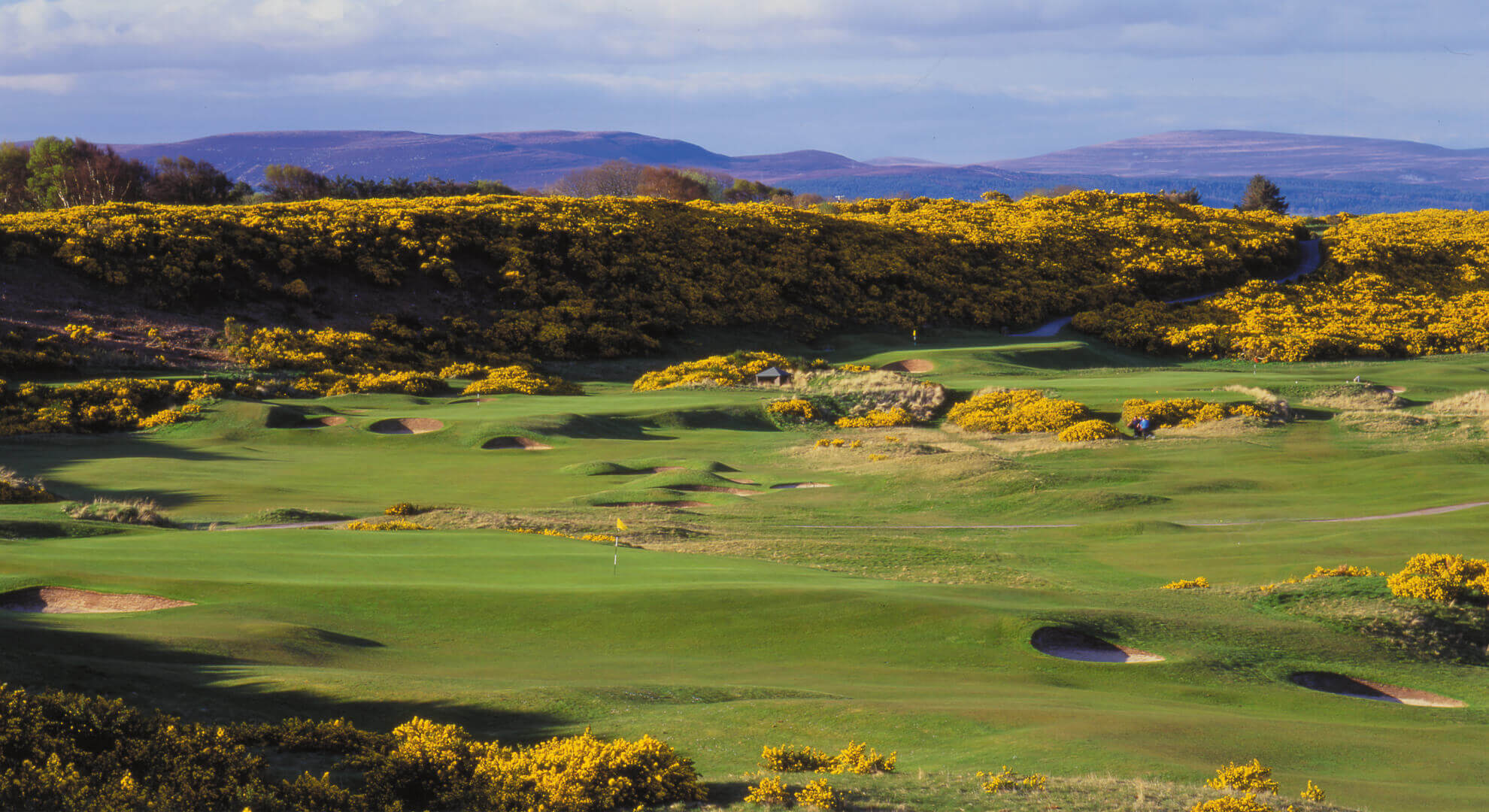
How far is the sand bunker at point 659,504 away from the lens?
87.4 feet

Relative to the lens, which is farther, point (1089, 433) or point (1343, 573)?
point (1089, 433)

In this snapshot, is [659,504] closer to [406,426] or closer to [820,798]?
[406,426]

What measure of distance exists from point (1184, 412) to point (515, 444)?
2058cm

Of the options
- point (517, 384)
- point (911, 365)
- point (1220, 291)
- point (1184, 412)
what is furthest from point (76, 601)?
point (1220, 291)

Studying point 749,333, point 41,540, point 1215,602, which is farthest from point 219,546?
point 749,333

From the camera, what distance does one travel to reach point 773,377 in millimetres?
48750

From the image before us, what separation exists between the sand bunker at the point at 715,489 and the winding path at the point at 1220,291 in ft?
129

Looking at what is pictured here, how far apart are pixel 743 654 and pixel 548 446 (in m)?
22.0

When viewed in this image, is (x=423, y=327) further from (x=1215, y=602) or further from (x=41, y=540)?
(x=1215, y=602)

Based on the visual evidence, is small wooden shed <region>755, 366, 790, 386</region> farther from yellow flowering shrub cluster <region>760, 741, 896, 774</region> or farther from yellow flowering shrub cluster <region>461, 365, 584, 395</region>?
yellow flowering shrub cluster <region>760, 741, 896, 774</region>

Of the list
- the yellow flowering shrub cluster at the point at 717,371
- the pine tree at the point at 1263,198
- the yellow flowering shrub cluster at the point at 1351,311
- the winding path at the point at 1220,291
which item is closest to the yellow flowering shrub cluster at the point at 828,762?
the yellow flowering shrub cluster at the point at 717,371

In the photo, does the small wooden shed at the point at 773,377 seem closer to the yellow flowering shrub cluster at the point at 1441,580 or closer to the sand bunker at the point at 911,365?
the sand bunker at the point at 911,365

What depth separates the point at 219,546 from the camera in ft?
54.0

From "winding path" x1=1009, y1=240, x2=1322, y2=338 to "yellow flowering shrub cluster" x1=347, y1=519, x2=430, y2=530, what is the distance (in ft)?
157
